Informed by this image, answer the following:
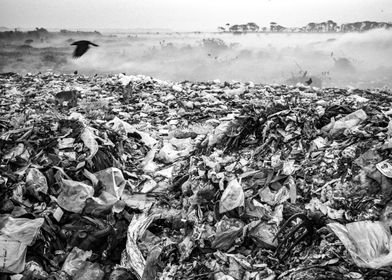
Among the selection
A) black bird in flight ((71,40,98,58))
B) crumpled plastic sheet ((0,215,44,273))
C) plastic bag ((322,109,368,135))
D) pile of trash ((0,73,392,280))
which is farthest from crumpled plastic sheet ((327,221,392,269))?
black bird in flight ((71,40,98,58))

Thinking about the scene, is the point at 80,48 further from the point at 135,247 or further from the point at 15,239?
the point at 135,247

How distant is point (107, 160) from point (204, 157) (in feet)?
3.22

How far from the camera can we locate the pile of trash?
1.60 metres

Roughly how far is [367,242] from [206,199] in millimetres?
1137

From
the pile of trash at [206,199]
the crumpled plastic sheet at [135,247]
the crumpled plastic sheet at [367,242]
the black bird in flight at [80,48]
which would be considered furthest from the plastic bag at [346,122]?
the black bird in flight at [80,48]

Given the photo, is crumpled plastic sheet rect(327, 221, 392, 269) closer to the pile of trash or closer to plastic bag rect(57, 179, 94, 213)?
the pile of trash

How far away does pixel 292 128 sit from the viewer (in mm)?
3014

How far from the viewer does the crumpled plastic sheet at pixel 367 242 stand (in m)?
1.23

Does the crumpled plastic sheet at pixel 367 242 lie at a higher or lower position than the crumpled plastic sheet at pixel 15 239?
higher

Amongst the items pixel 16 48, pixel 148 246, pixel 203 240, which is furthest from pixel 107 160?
pixel 16 48

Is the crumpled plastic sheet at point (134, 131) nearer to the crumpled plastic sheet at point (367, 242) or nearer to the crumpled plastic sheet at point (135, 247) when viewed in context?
the crumpled plastic sheet at point (135, 247)

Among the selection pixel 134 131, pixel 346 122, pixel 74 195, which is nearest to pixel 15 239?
pixel 74 195

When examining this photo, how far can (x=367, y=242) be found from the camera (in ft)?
4.42

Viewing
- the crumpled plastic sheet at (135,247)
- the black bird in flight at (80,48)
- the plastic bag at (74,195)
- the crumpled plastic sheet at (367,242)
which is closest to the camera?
the crumpled plastic sheet at (367,242)
